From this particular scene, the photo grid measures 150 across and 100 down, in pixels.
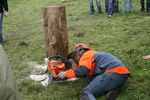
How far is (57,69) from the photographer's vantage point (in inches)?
183

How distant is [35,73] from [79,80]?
1.02 m

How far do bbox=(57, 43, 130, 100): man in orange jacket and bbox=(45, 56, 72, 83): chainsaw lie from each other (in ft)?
0.69

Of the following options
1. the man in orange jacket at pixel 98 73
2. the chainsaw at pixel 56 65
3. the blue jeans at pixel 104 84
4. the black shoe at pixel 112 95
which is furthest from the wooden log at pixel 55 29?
the black shoe at pixel 112 95

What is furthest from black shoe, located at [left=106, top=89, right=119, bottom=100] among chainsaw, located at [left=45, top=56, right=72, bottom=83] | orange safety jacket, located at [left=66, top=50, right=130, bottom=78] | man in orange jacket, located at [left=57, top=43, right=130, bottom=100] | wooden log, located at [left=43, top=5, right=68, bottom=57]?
wooden log, located at [left=43, top=5, right=68, bottom=57]

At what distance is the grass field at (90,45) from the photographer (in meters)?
4.47

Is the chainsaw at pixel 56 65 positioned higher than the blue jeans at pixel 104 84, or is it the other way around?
the chainsaw at pixel 56 65

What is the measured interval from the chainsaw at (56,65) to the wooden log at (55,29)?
114 mm

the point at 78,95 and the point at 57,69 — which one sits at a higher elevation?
the point at 57,69

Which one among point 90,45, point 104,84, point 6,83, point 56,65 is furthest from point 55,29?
point 6,83

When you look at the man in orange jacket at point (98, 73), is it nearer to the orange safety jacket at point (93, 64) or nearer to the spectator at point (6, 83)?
the orange safety jacket at point (93, 64)

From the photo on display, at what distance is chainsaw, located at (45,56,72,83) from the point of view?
4.64 meters

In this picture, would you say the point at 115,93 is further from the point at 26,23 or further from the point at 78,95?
the point at 26,23

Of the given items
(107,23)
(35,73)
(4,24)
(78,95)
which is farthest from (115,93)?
(4,24)

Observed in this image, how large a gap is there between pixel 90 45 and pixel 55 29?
2582 mm
